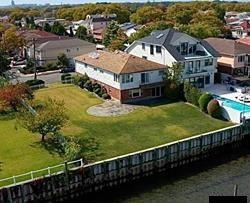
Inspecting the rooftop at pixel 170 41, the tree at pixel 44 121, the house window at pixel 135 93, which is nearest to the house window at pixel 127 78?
the house window at pixel 135 93

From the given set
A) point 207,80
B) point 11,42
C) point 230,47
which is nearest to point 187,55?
point 207,80

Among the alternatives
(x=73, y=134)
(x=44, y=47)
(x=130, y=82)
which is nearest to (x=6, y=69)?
(x=44, y=47)

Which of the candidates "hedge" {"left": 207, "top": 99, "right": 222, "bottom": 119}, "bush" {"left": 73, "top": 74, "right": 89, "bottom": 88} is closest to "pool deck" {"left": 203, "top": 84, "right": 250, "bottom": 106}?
"hedge" {"left": 207, "top": 99, "right": 222, "bottom": 119}

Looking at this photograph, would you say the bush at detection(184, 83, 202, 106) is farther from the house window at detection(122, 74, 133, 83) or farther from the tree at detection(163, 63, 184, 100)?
the house window at detection(122, 74, 133, 83)

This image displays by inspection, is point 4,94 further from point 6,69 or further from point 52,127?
point 6,69

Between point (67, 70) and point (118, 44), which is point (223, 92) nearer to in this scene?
point (67, 70)

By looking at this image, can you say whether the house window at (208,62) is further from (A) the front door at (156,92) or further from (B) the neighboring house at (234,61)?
(A) the front door at (156,92)
